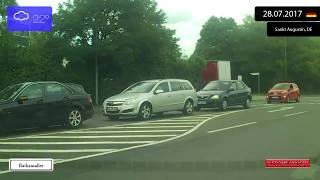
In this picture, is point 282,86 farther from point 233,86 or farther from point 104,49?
point 104,49

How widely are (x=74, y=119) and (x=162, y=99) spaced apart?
5.01 meters

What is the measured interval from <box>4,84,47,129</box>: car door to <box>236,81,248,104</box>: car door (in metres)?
12.7

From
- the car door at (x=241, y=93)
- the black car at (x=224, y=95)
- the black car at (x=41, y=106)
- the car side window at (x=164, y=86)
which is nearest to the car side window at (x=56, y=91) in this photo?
the black car at (x=41, y=106)

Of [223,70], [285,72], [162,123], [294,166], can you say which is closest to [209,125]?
[162,123]

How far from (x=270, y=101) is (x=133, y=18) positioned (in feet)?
42.6

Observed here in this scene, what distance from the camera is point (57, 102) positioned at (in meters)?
15.4

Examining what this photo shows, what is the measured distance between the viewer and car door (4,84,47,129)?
14.0 meters

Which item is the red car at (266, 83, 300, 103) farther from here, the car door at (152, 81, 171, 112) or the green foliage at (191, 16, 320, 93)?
the car door at (152, 81, 171, 112)

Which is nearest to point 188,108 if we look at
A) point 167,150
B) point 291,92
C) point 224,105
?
point 224,105

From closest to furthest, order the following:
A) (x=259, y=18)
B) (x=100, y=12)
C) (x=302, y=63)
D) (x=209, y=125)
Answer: (x=259, y=18) → (x=209, y=125) → (x=100, y=12) → (x=302, y=63)

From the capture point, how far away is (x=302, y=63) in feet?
108

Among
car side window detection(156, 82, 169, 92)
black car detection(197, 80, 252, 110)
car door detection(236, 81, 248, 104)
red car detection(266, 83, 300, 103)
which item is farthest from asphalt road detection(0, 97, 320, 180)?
red car detection(266, 83, 300, 103)

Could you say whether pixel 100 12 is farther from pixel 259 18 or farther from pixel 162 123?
pixel 259 18

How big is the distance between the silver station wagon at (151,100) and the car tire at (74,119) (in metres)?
3.08
